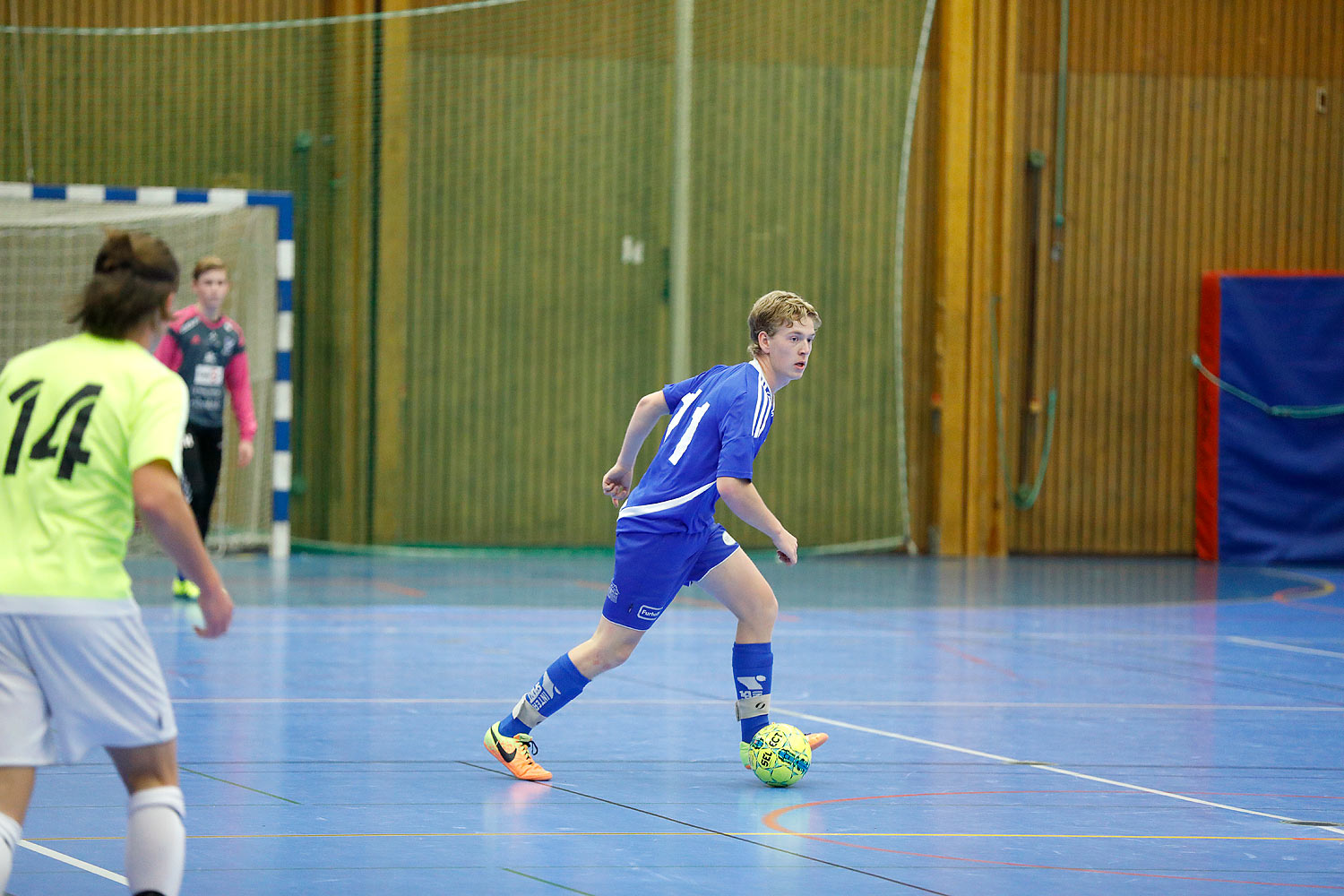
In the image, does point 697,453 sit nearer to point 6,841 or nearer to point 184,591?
point 6,841

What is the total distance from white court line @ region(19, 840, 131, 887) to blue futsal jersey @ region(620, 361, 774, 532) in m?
2.04

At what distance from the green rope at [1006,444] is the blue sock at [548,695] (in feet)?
36.8

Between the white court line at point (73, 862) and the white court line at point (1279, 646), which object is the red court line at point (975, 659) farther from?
the white court line at point (73, 862)

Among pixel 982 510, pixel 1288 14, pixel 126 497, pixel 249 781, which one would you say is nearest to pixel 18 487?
pixel 126 497

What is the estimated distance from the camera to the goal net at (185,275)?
13758 millimetres

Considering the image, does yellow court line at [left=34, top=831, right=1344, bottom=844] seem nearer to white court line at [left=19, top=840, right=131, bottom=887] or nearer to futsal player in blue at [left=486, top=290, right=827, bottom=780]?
white court line at [left=19, top=840, right=131, bottom=887]

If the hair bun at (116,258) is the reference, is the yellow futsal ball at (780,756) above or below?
below

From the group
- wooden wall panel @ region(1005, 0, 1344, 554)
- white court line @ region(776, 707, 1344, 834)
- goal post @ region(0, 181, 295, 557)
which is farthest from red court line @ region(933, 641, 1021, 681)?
wooden wall panel @ region(1005, 0, 1344, 554)

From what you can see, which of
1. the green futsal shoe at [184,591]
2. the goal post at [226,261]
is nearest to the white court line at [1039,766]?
the green futsal shoe at [184,591]

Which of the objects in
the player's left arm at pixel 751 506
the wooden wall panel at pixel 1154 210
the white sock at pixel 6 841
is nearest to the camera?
the white sock at pixel 6 841

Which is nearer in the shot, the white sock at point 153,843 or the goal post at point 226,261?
the white sock at point 153,843

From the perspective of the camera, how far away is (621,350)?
605 inches

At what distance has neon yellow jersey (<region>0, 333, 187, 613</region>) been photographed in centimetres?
315

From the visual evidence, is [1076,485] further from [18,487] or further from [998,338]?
[18,487]
